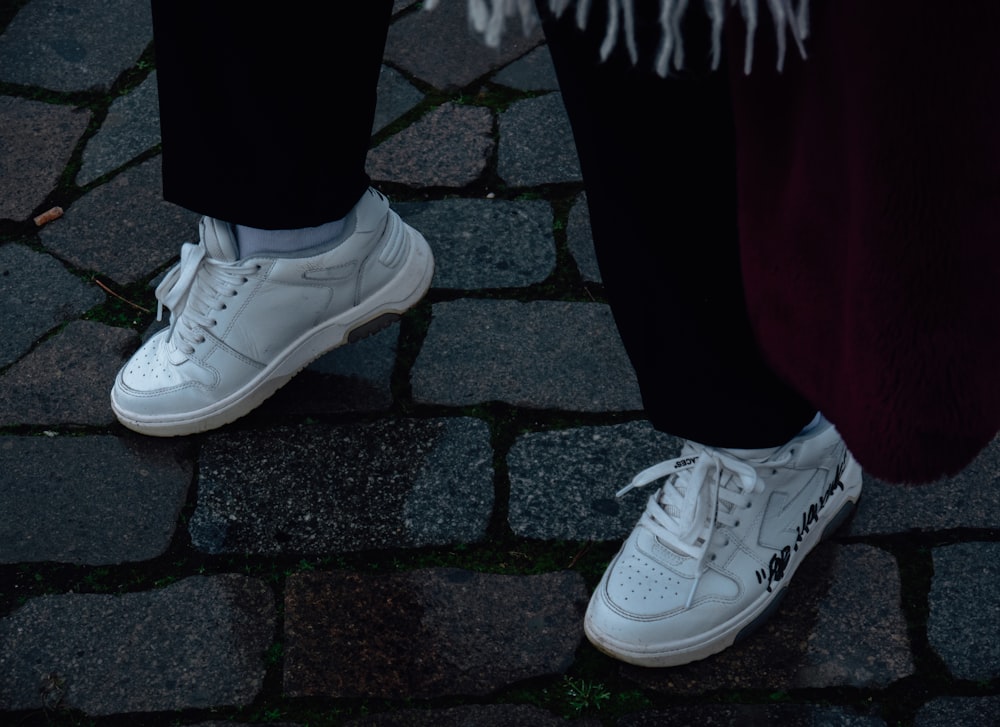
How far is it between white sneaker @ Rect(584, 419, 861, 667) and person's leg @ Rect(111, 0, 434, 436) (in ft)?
1.93

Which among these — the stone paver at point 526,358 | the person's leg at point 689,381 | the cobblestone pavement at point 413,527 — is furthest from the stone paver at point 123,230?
the person's leg at point 689,381

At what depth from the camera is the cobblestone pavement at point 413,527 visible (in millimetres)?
1387

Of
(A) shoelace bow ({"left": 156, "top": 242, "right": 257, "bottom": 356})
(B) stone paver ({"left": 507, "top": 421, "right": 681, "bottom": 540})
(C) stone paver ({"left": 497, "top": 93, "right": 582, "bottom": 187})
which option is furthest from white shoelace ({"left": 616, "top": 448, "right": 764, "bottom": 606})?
(C) stone paver ({"left": 497, "top": 93, "right": 582, "bottom": 187})

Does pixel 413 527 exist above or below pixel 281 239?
below

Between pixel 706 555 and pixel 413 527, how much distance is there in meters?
0.45

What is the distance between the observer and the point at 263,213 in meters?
1.52

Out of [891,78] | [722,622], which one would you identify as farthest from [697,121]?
[722,622]

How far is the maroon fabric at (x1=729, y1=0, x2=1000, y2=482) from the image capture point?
2.53 feet

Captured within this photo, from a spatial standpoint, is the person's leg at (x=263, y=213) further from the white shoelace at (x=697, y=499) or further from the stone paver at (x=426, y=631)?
the white shoelace at (x=697, y=499)

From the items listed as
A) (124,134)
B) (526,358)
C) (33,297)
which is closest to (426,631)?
(526,358)

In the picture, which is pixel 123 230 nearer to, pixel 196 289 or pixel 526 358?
pixel 196 289

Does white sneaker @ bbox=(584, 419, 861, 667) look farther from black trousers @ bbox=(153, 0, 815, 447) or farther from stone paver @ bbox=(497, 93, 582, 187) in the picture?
A: stone paver @ bbox=(497, 93, 582, 187)

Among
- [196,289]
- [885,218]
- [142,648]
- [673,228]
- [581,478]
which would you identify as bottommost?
[142,648]

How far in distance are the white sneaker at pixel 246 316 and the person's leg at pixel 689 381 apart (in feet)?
1.85
